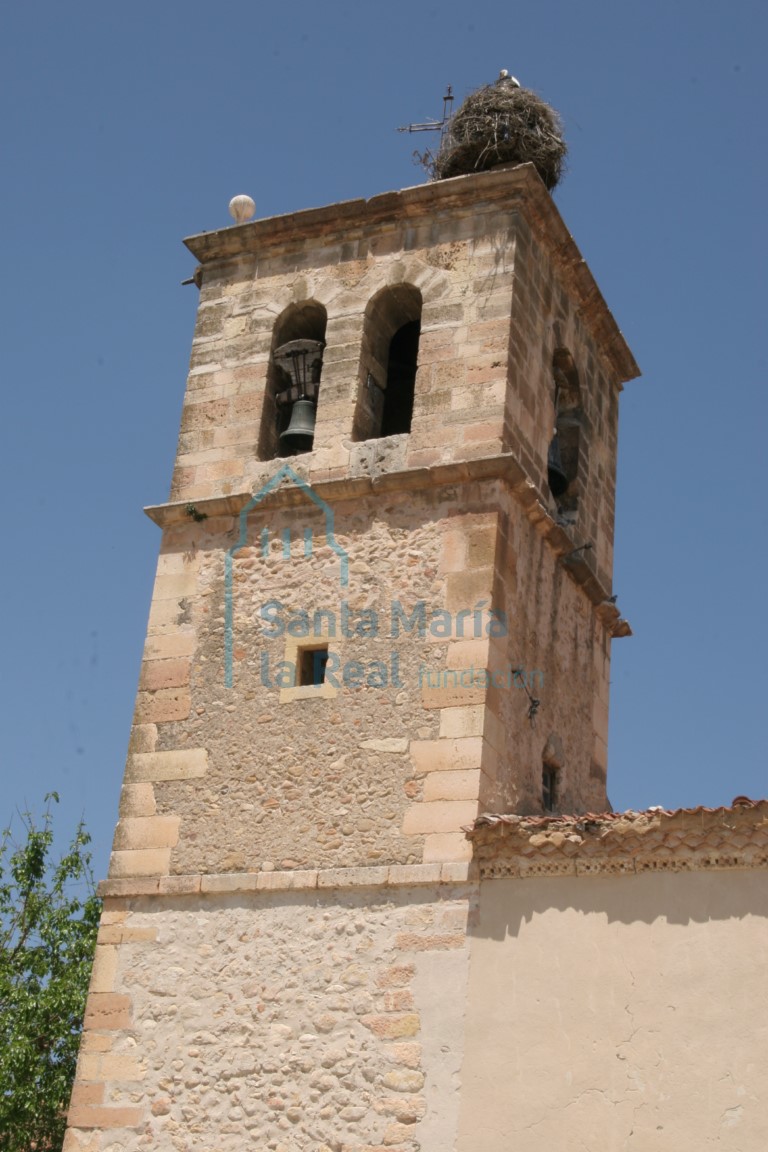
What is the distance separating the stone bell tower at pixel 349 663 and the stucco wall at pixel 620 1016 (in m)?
0.23

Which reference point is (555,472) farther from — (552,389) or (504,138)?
(504,138)

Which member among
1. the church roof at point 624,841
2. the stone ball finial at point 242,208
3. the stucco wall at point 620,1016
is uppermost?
the stone ball finial at point 242,208

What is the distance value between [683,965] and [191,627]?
13.3 feet

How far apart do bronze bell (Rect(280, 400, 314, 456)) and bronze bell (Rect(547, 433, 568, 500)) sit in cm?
166

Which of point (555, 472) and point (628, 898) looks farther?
point (555, 472)

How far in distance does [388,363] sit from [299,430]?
1.09 meters

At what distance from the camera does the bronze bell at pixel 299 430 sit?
11000 millimetres

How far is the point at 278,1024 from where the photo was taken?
29.6ft

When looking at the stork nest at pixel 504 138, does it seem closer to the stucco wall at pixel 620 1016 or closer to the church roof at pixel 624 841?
the church roof at pixel 624 841

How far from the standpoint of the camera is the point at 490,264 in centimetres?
1077

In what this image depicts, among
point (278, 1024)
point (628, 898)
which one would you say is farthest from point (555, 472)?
point (278, 1024)

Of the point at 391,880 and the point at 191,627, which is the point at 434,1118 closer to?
the point at 391,880

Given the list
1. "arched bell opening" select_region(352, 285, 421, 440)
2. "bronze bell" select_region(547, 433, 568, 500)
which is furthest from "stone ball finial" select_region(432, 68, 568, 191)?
"bronze bell" select_region(547, 433, 568, 500)

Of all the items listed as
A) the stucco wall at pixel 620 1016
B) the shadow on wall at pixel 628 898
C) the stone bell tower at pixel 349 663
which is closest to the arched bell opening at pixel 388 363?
the stone bell tower at pixel 349 663
